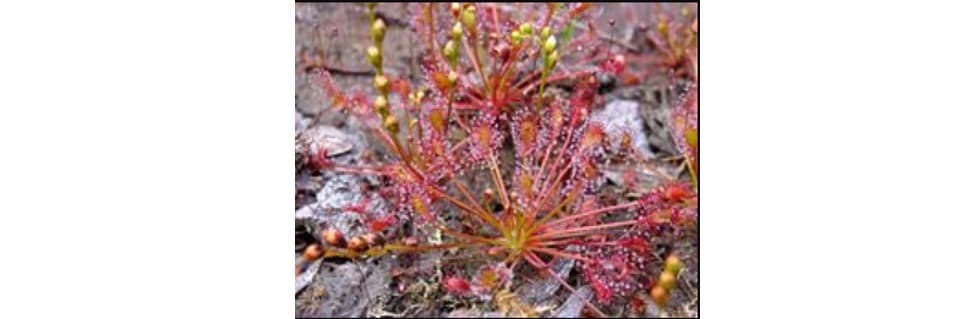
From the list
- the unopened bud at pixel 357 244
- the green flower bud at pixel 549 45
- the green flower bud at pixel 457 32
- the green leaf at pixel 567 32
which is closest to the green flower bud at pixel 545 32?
the green flower bud at pixel 549 45

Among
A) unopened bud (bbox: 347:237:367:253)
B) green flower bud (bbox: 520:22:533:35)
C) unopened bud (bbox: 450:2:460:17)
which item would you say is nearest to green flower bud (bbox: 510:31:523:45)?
green flower bud (bbox: 520:22:533:35)

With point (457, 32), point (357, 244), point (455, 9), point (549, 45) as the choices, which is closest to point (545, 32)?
point (549, 45)

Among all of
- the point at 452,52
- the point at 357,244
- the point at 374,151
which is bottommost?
the point at 357,244

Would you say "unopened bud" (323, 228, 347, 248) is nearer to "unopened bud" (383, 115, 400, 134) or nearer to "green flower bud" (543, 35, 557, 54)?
"unopened bud" (383, 115, 400, 134)

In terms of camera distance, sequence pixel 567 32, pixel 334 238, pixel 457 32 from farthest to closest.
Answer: pixel 567 32
pixel 457 32
pixel 334 238

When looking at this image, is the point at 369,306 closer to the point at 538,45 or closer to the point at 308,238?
the point at 308,238

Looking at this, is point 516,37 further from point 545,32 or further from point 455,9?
point 455,9

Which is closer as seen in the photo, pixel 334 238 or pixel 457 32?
pixel 334 238

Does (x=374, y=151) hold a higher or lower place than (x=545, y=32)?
lower
